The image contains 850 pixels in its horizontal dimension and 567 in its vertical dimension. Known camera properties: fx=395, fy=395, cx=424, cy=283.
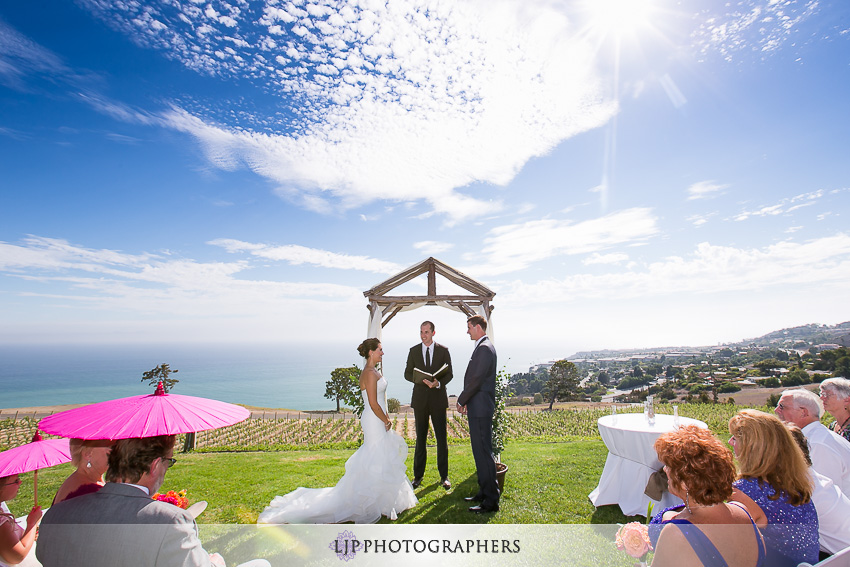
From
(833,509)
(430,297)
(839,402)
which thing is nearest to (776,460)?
(833,509)

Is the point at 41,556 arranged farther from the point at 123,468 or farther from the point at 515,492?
the point at 515,492

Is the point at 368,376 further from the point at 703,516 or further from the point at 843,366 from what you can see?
the point at 843,366

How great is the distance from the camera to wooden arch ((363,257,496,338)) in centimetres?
785

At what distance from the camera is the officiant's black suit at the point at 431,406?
20.3ft

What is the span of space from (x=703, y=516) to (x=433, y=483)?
16.2 feet

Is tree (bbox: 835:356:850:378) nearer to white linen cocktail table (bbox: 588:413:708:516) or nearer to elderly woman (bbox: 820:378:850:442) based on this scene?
elderly woman (bbox: 820:378:850:442)

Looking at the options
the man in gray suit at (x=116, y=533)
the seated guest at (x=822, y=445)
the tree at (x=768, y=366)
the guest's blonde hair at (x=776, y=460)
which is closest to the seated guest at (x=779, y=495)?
the guest's blonde hair at (x=776, y=460)

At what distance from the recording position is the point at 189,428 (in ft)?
7.45

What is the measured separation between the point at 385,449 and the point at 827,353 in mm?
59019

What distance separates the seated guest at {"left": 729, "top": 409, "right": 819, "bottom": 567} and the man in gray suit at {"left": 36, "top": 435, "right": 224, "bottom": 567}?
2.87 metres

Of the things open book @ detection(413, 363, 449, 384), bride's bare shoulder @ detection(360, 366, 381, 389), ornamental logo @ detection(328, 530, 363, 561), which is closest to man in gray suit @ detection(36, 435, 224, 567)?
ornamental logo @ detection(328, 530, 363, 561)

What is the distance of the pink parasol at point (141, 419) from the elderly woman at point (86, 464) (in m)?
0.19

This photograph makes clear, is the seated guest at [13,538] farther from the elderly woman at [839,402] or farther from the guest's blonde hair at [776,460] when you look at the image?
the elderly woman at [839,402]

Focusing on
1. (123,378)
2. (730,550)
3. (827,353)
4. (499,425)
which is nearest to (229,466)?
(499,425)
